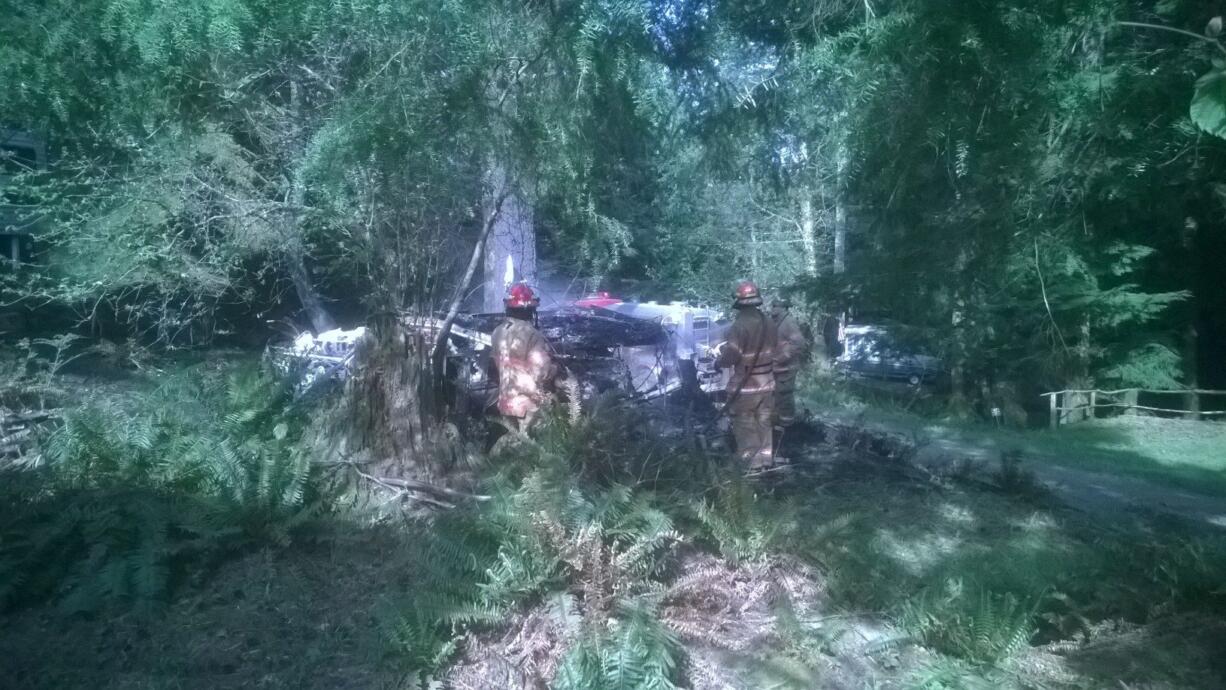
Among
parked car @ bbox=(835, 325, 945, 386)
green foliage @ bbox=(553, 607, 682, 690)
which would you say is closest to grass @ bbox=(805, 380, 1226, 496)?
parked car @ bbox=(835, 325, 945, 386)

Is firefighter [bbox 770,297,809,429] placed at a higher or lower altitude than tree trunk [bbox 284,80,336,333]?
lower

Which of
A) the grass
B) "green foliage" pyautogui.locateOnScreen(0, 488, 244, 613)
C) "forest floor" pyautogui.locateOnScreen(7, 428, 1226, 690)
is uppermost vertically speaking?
"green foliage" pyautogui.locateOnScreen(0, 488, 244, 613)

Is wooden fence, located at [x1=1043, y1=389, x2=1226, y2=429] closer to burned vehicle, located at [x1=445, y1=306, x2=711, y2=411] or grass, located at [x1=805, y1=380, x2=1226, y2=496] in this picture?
grass, located at [x1=805, y1=380, x2=1226, y2=496]

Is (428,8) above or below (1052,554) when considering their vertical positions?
above

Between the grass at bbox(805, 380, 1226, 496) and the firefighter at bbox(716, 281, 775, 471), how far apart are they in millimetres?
2876

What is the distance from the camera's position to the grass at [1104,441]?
11.8 m

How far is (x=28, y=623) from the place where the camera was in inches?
221

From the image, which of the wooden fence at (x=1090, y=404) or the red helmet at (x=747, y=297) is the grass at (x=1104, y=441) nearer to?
the wooden fence at (x=1090, y=404)

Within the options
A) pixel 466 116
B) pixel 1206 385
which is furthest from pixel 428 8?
pixel 1206 385

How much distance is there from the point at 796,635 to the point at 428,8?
4590 mm

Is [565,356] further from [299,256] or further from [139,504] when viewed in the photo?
[139,504]

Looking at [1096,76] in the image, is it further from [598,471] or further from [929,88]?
[598,471]

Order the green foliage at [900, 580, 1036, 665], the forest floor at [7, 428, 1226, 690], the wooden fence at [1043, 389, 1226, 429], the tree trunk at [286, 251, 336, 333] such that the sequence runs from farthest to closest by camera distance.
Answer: the wooden fence at [1043, 389, 1226, 429] < the tree trunk at [286, 251, 336, 333] < the green foliage at [900, 580, 1036, 665] < the forest floor at [7, 428, 1226, 690]

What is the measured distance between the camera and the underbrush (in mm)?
5828
